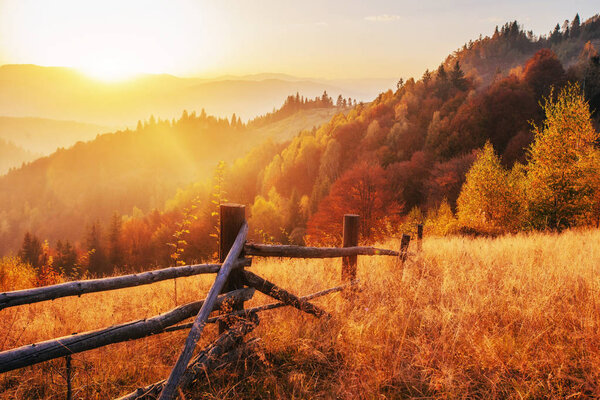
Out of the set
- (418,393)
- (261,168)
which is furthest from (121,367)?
(261,168)

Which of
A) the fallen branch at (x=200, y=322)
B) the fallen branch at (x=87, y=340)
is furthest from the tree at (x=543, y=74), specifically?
the fallen branch at (x=87, y=340)

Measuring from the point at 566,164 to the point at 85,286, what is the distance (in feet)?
68.1

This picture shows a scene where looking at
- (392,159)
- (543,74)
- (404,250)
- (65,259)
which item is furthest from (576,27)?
(65,259)

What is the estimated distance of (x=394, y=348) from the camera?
140 inches

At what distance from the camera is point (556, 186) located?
53.3ft

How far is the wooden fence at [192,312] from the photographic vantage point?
8.30 feet

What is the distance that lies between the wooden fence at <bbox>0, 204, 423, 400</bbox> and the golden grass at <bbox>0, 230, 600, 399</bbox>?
270 millimetres

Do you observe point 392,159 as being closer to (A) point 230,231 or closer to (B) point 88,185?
(A) point 230,231

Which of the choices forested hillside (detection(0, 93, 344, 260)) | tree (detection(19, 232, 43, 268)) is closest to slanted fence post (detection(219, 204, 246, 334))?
tree (detection(19, 232, 43, 268))

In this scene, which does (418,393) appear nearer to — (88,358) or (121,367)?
(121,367)

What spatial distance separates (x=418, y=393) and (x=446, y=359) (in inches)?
19.8

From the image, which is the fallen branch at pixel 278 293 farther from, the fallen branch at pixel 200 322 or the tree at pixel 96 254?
the tree at pixel 96 254

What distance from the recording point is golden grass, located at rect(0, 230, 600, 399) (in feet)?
9.96

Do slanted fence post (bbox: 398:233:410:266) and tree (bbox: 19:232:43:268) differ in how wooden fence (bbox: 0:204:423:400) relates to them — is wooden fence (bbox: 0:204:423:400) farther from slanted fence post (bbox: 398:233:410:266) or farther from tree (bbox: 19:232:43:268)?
tree (bbox: 19:232:43:268)
